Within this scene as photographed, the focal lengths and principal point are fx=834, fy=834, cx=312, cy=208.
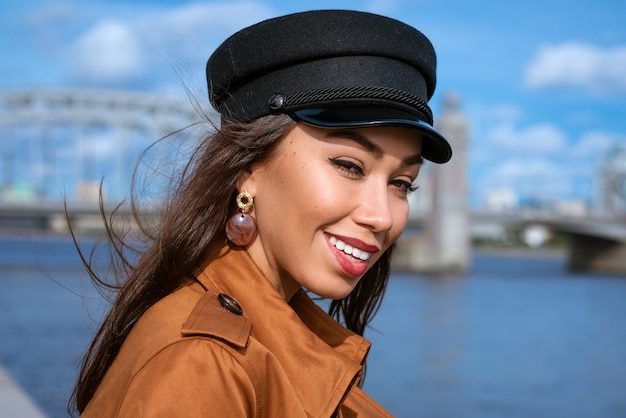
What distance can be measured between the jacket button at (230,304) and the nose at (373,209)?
8.9 inches

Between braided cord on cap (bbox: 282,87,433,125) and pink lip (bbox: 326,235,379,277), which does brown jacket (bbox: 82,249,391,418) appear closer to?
pink lip (bbox: 326,235,379,277)

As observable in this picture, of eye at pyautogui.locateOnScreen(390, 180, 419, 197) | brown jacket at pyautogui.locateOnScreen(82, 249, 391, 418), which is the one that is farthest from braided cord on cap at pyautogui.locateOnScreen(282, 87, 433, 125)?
brown jacket at pyautogui.locateOnScreen(82, 249, 391, 418)

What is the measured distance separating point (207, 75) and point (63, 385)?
8.72 m

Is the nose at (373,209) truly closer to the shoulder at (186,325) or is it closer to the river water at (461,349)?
the shoulder at (186,325)

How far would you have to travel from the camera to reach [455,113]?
49094 millimetres

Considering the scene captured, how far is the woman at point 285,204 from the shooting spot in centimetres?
117

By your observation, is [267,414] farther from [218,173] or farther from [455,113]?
[455,113]

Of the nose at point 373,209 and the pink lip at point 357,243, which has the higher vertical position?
the nose at point 373,209

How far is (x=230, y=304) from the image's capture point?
3.94ft

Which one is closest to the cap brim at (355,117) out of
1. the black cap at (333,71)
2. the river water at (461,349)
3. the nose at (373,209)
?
the black cap at (333,71)

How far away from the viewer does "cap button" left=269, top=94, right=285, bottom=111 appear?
1.28 metres

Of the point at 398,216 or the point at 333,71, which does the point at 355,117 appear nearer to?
the point at 333,71

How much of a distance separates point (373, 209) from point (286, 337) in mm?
237

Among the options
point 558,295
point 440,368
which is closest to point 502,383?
point 440,368
